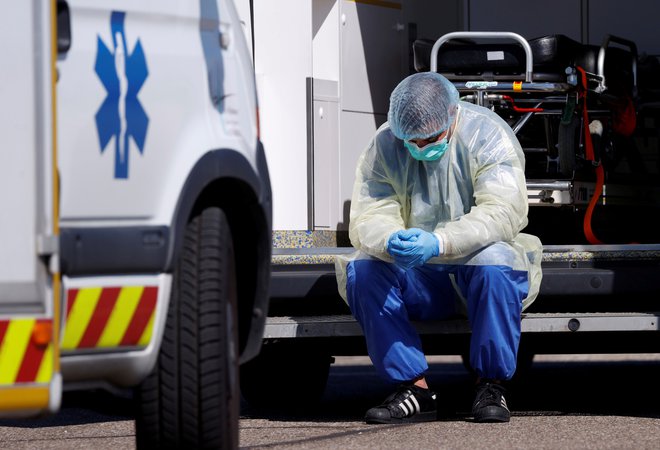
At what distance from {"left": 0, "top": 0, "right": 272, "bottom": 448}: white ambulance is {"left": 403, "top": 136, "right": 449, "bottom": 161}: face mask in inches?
71.2

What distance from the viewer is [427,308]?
563cm

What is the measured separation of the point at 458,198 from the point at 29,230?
2765 millimetres

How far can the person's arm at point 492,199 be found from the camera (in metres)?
5.41

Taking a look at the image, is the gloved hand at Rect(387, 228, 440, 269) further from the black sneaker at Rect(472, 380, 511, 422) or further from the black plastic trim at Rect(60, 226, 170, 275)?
the black plastic trim at Rect(60, 226, 170, 275)

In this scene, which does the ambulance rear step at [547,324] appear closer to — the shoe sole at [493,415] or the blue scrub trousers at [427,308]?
the blue scrub trousers at [427,308]

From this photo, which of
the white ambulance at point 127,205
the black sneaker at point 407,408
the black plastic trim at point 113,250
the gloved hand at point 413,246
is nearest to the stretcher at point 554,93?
the gloved hand at point 413,246

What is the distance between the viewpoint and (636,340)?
19.5 feet

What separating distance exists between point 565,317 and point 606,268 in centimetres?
31

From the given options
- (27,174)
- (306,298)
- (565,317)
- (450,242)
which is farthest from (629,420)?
(27,174)

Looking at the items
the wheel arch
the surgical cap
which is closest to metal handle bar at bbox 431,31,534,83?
the surgical cap

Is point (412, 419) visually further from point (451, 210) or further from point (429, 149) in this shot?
point (429, 149)

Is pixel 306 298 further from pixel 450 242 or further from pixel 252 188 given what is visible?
pixel 252 188

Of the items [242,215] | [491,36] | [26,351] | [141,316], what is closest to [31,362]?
[26,351]

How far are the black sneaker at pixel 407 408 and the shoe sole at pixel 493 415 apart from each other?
0.72ft
